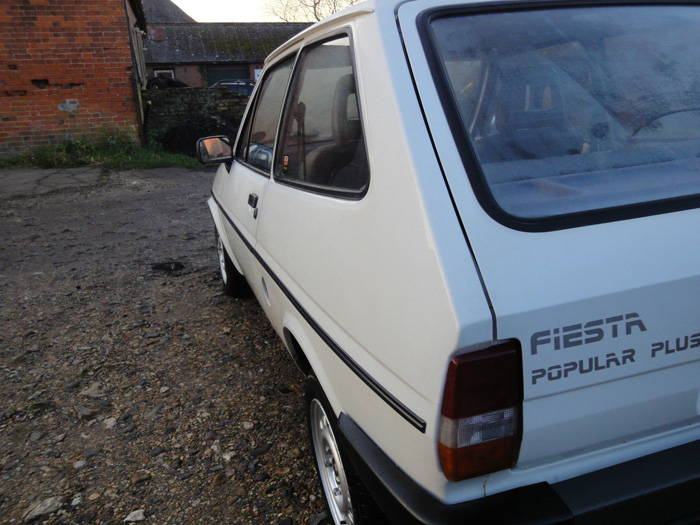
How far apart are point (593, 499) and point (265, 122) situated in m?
2.38

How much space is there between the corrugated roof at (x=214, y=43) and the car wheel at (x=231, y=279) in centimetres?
3533

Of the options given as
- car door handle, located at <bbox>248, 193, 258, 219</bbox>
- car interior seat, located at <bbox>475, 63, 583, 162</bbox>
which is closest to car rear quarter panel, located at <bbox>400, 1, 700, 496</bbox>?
car interior seat, located at <bbox>475, 63, 583, 162</bbox>

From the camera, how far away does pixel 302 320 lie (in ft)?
6.41

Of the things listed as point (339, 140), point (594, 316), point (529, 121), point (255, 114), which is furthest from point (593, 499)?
point (255, 114)

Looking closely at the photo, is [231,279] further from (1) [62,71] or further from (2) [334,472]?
(1) [62,71]

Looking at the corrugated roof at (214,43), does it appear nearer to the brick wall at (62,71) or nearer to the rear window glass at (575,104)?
the brick wall at (62,71)

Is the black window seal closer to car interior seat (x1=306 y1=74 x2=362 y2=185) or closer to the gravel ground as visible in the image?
car interior seat (x1=306 y1=74 x2=362 y2=185)

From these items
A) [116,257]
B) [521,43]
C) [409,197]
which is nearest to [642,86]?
[521,43]

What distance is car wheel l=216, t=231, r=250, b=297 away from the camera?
4.05 m

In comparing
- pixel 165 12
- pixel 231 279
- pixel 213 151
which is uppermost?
pixel 165 12

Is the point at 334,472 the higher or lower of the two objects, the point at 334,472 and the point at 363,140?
the lower

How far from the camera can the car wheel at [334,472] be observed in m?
1.64

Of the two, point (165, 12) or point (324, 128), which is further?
point (165, 12)

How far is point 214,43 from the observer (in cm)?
3875
